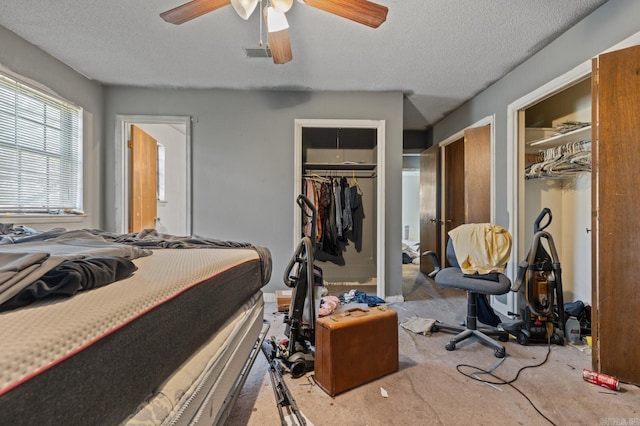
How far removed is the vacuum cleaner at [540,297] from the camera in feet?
7.11

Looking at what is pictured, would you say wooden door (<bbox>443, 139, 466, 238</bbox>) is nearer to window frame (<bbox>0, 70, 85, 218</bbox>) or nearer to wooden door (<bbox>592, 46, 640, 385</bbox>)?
wooden door (<bbox>592, 46, 640, 385</bbox>)

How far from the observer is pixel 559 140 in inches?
102

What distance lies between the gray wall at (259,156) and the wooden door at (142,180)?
515 millimetres

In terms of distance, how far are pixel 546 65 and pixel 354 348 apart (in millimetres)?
2748

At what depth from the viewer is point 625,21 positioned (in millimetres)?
1784

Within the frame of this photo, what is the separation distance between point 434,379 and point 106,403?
1750 millimetres

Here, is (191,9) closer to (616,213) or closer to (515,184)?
(616,213)

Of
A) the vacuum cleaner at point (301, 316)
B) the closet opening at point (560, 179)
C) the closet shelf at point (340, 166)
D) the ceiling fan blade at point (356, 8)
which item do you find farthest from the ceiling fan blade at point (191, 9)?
the closet opening at point (560, 179)

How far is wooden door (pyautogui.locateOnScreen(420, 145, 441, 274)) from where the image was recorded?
429 cm

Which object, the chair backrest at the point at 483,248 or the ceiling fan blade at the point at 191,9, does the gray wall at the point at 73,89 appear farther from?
the chair backrest at the point at 483,248

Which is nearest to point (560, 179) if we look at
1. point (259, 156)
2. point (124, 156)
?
point (259, 156)

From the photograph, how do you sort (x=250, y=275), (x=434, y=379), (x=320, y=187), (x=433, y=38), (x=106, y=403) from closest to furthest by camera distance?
(x=106, y=403)
(x=250, y=275)
(x=434, y=379)
(x=433, y=38)
(x=320, y=187)

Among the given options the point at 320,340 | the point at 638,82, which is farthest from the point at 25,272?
the point at 638,82

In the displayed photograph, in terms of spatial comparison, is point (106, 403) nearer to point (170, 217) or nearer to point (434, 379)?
point (434, 379)
